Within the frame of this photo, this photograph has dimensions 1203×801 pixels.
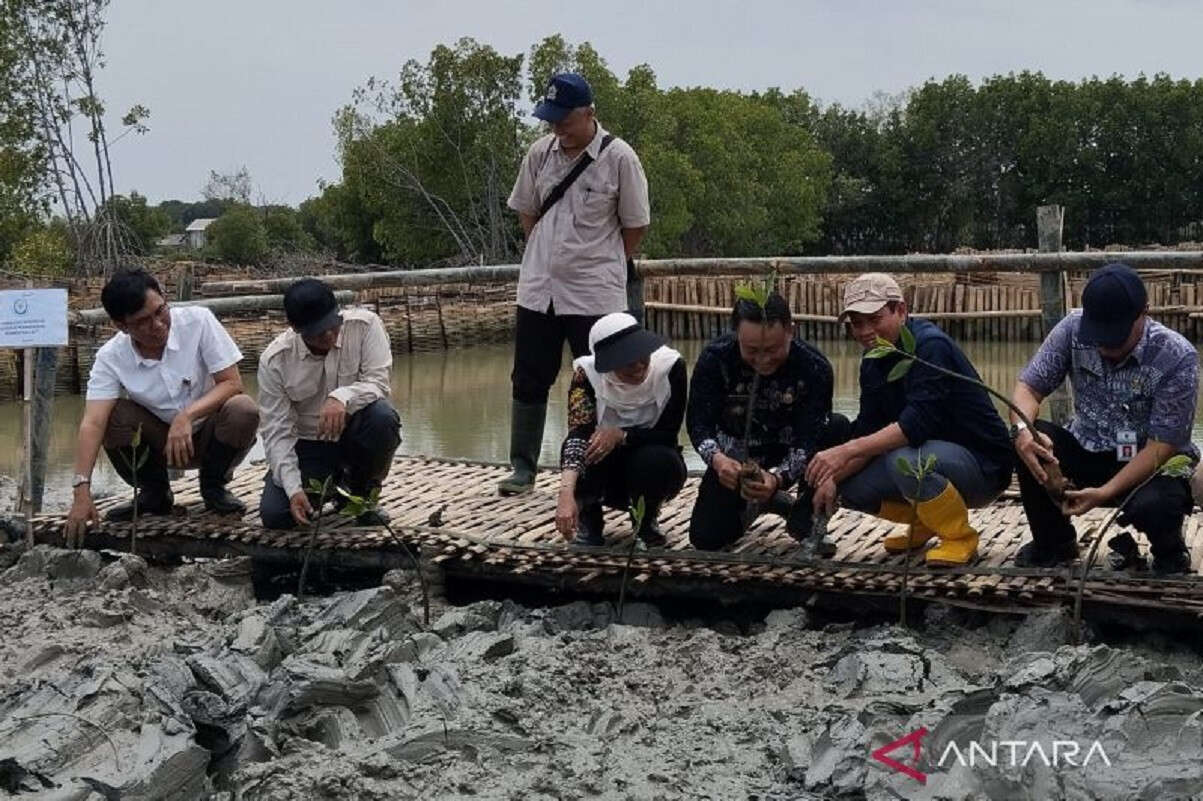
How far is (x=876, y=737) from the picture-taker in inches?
115

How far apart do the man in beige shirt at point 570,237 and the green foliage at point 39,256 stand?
58.8 ft

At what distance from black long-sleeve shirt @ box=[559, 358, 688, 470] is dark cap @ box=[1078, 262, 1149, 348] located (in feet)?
4.03

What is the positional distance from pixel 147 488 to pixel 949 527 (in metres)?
2.82

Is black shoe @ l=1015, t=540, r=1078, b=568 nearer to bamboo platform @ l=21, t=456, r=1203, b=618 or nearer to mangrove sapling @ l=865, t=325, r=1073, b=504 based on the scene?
bamboo platform @ l=21, t=456, r=1203, b=618

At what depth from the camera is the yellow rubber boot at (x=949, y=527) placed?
161 inches

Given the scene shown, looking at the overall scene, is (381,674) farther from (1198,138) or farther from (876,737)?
(1198,138)

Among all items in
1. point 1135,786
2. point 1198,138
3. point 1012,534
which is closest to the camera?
point 1135,786

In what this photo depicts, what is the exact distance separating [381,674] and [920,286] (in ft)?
56.9

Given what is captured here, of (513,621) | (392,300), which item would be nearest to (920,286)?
(392,300)

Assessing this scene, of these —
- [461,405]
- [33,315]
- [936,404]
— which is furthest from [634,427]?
[461,405]

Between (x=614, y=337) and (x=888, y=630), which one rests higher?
(x=614, y=337)

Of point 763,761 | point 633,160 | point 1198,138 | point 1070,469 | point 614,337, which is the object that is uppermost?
point 1198,138

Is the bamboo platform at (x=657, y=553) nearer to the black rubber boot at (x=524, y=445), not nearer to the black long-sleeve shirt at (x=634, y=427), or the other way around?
the black rubber boot at (x=524, y=445)

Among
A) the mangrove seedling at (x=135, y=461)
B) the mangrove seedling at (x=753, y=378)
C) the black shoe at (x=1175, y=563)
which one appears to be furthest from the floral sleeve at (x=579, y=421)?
the black shoe at (x=1175, y=563)
